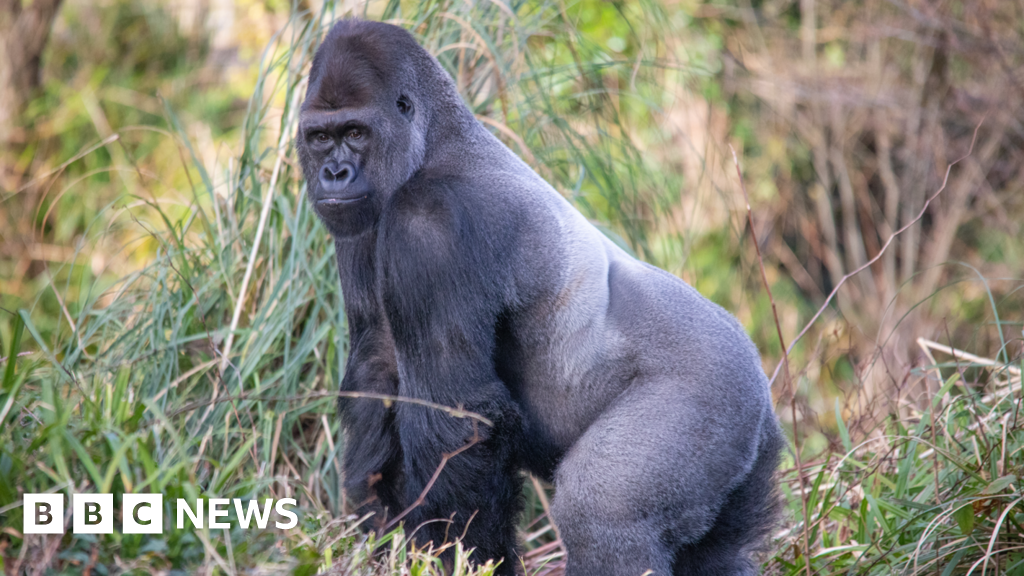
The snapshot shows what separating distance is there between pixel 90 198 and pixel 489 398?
583 cm

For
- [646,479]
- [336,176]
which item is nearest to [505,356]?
[646,479]

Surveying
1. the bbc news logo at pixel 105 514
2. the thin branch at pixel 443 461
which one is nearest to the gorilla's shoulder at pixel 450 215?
the thin branch at pixel 443 461

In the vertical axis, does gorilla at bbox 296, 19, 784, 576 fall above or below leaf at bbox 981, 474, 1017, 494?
above

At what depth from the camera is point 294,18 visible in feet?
11.9

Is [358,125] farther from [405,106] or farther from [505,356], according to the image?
[505,356]

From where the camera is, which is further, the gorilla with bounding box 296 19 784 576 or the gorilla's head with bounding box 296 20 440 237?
the gorilla's head with bounding box 296 20 440 237

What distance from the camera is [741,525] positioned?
243 cm

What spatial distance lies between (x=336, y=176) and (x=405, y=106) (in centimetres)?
31

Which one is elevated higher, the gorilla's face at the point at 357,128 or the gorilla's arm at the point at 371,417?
the gorilla's face at the point at 357,128

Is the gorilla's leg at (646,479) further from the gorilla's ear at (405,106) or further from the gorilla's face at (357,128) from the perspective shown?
the gorilla's ear at (405,106)

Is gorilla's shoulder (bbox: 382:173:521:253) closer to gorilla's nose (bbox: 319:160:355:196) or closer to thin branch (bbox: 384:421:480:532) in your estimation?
gorilla's nose (bbox: 319:160:355:196)

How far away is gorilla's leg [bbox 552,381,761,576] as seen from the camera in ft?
7.17

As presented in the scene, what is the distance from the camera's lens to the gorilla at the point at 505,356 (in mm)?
2240

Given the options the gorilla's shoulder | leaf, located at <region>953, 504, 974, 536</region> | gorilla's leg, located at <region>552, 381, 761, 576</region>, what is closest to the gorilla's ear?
the gorilla's shoulder
